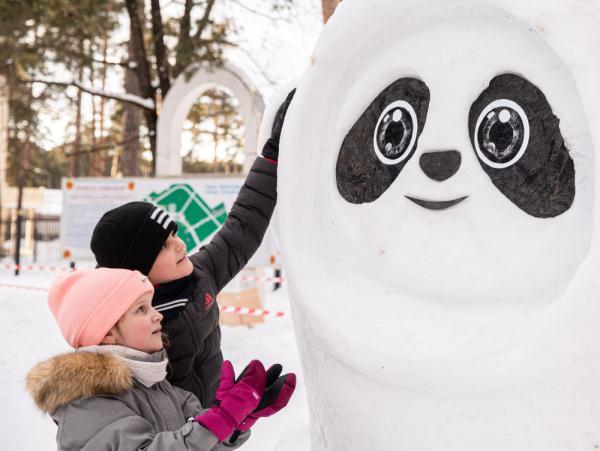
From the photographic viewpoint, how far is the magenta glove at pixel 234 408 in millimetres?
1609

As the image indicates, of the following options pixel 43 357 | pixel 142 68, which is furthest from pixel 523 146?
pixel 142 68

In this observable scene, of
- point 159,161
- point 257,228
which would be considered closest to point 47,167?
point 159,161

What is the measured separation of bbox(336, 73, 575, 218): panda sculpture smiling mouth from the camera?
1590 mm

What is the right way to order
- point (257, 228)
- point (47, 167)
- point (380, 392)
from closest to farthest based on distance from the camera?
point (380, 392)
point (257, 228)
point (47, 167)

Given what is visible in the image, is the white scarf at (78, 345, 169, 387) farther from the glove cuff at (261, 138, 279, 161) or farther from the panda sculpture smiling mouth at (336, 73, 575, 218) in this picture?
the glove cuff at (261, 138, 279, 161)

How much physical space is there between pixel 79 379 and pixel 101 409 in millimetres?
93

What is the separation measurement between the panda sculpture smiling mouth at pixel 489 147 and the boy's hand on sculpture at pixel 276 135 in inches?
16.9

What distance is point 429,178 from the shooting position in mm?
1761

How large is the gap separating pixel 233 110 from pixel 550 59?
53.1 feet

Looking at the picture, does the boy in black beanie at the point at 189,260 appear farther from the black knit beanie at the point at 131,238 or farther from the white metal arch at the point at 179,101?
the white metal arch at the point at 179,101

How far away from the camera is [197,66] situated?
8531 millimetres

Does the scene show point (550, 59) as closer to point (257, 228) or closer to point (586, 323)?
point (586, 323)

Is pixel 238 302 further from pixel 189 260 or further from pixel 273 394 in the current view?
pixel 273 394

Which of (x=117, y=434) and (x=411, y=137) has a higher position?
(x=411, y=137)
